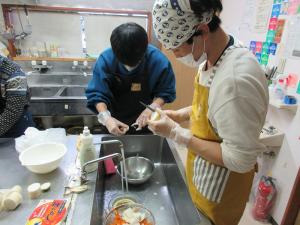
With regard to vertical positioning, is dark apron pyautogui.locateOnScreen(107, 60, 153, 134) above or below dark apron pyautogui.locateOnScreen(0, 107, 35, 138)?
above

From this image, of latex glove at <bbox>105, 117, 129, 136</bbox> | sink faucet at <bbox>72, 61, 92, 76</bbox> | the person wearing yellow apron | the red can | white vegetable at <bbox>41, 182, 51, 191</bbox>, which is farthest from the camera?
sink faucet at <bbox>72, 61, 92, 76</bbox>

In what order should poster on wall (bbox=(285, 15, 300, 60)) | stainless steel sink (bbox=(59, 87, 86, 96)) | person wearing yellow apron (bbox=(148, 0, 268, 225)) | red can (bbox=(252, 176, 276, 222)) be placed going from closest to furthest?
→ person wearing yellow apron (bbox=(148, 0, 268, 225)) → poster on wall (bbox=(285, 15, 300, 60)) → red can (bbox=(252, 176, 276, 222)) → stainless steel sink (bbox=(59, 87, 86, 96))

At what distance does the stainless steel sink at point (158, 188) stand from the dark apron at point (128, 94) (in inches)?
8.4

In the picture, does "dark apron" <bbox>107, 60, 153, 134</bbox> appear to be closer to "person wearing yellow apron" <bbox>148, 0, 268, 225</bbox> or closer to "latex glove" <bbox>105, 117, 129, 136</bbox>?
"latex glove" <bbox>105, 117, 129, 136</bbox>

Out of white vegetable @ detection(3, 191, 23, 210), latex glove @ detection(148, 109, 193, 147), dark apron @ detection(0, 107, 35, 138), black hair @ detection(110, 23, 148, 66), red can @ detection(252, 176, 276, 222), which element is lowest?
red can @ detection(252, 176, 276, 222)

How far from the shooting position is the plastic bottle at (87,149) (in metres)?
0.97

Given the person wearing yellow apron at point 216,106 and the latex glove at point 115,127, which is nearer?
the person wearing yellow apron at point 216,106

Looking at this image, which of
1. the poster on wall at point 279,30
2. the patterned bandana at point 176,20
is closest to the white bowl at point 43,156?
the patterned bandana at point 176,20

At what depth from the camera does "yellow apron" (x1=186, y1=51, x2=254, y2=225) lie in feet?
2.76

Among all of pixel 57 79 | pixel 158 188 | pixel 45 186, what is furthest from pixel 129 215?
pixel 57 79

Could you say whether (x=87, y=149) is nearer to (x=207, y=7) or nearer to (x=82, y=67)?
(x=207, y=7)

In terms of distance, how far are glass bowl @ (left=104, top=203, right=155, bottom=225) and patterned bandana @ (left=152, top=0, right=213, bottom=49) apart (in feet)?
2.22

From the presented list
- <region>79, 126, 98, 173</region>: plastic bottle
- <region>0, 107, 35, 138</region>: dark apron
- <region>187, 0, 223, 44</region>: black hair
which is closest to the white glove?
<region>79, 126, 98, 173</region>: plastic bottle

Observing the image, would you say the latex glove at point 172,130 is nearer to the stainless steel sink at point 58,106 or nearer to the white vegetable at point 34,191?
the white vegetable at point 34,191
